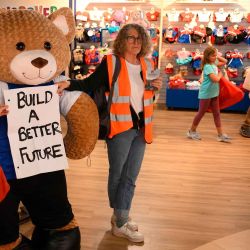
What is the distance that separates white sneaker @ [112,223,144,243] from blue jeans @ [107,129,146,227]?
0.10 m

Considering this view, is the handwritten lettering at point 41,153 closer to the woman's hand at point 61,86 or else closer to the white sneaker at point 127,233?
the woman's hand at point 61,86

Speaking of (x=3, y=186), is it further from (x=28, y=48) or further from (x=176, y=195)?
(x=176, y=195)

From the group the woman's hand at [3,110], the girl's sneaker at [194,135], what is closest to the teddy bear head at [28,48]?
the woman's hand at [3,110]

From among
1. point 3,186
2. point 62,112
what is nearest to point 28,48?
point 62,112

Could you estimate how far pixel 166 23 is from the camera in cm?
669

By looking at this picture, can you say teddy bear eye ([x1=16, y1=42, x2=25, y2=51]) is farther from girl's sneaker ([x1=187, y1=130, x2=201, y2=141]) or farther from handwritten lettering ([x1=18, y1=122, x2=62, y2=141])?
girl's sneaker ([x1=187, y1=130, x2=201, y2=141])

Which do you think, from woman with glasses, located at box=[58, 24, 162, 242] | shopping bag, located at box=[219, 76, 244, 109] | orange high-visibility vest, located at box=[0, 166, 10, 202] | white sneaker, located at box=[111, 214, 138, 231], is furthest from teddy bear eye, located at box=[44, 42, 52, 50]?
shopping bag, located at box=[219, 76, 244, 109]

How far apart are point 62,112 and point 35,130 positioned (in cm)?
19

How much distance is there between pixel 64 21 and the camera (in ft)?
5.76

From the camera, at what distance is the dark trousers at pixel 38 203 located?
1595 mm

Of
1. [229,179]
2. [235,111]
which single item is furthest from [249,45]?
[229,179]

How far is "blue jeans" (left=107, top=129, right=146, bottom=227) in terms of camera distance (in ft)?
7.29

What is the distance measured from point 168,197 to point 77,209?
77cm

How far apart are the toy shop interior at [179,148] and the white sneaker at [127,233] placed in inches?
1.5
